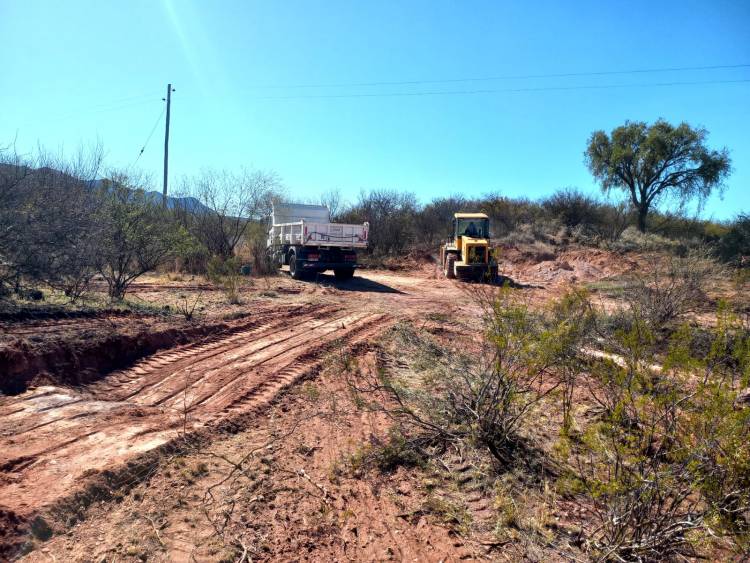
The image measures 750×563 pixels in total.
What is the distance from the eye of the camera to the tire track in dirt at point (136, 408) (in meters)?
3.68

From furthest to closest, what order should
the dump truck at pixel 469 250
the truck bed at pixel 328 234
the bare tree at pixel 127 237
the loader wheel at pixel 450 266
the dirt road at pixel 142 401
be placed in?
the loader wheel at pixel 450 266 → the dump truck at pixel 469 250 → the truck bed at pixel 328 234 → the bare tree at pixel 127 237 → the dirt road at pixel 142 401

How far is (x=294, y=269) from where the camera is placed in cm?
1859

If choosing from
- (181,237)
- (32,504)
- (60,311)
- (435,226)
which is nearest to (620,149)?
(435,226)

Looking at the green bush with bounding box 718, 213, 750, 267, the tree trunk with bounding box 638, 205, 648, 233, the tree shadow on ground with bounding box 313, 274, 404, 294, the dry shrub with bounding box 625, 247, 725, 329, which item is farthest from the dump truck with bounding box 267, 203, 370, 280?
the tree trunk with bounding box 638, 205, 648, 233

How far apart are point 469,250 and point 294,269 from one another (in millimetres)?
6997

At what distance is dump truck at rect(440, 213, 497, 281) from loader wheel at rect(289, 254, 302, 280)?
6.33m

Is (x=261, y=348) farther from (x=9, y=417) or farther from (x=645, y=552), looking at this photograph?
(x=645, y=552)

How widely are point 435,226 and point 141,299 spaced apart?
23.6 metres

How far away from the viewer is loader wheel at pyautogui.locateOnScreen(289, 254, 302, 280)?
18.4 metres

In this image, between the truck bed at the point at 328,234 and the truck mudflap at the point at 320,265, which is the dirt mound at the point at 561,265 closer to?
the truck bed at the point at 328,234

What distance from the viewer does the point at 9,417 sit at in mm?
4559

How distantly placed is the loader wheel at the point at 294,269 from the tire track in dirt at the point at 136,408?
9752 millimetres

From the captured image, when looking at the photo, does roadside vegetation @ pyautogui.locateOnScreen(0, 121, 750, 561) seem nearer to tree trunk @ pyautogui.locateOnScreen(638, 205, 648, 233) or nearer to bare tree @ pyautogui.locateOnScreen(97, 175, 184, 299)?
bare tree @ pyautogui.locateOnScreen(97, 175, 184, 299)

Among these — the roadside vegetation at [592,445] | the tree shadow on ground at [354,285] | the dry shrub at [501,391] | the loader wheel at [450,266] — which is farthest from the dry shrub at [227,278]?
the loader wheel at [450,266]
